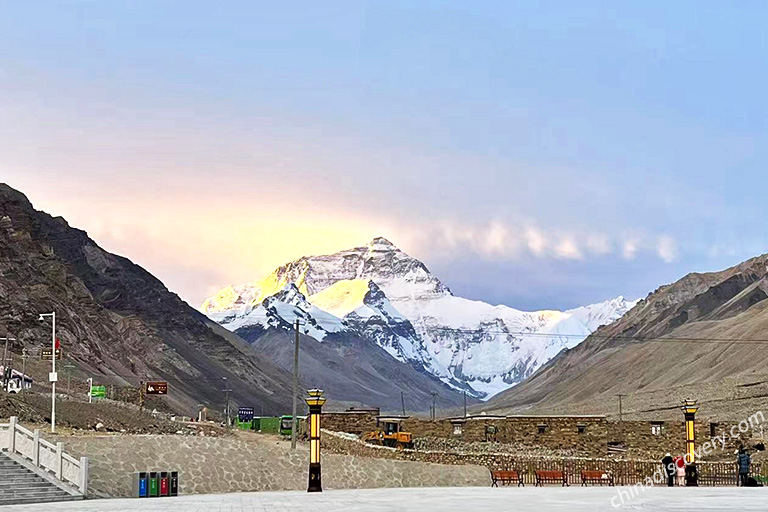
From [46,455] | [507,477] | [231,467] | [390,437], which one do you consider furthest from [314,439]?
[390,437]

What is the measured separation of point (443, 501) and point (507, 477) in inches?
489

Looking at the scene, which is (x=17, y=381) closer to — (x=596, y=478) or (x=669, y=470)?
(x=596, y=478)

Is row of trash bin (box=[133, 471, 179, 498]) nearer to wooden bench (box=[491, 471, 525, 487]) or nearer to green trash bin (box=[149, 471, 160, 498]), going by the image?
green trash bin (box=[149, 471, 160, 498])

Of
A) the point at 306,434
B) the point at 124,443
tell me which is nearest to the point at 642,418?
the point at 306,434

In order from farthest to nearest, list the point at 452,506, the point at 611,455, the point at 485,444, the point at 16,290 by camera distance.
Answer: the point at 16,290
the point at 485,444
the point at 611,455
the point at 452,506

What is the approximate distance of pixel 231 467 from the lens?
45.5 metres

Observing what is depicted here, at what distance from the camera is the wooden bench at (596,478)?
49.4m

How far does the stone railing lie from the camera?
39.2 meters

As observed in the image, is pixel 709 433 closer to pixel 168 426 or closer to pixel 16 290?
pixel 168 426

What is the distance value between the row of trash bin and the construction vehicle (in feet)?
115

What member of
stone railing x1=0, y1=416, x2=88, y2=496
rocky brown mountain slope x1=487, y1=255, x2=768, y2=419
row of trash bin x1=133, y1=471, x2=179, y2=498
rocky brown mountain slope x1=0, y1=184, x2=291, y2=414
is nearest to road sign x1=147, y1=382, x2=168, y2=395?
rocky brown mountain slope x1=0, y1=184, x2=291, y2=414

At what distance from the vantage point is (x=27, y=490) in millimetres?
37875

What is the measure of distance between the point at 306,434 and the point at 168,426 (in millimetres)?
13932

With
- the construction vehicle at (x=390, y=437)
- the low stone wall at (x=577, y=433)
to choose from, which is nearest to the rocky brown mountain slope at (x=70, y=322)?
the construction vehicle at (x=390, y=437)
